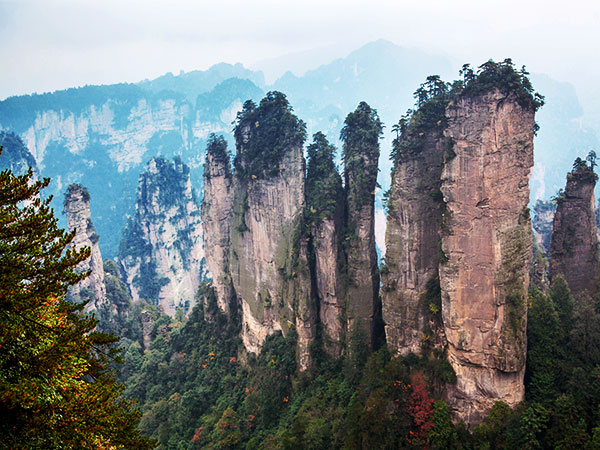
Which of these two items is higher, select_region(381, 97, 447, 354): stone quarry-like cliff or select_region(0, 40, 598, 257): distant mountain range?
select_region(0, 40, 598, 257): distant mountain range

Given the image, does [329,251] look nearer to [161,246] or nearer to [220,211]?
[220,211]

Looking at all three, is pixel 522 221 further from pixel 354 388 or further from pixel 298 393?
pixel 298 393

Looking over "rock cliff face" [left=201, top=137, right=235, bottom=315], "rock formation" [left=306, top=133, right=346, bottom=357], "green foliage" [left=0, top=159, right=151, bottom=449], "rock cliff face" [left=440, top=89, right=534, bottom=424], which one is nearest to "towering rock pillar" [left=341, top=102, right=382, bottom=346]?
"rock formation" [left=306, top=133, right=346, bottom=357]

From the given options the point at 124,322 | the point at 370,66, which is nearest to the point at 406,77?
the point at 370,66

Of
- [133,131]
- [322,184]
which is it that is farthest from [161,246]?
[133,131]

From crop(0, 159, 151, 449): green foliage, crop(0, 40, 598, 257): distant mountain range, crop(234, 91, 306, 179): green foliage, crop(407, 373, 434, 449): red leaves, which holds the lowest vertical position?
crop(407, 373, 434, 449): red leaves

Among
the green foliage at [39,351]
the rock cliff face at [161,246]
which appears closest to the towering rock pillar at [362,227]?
the green foliage at [39,351]

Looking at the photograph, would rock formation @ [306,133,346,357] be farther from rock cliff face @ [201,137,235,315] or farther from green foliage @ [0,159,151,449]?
green foliage @ [0,159,151,449]
